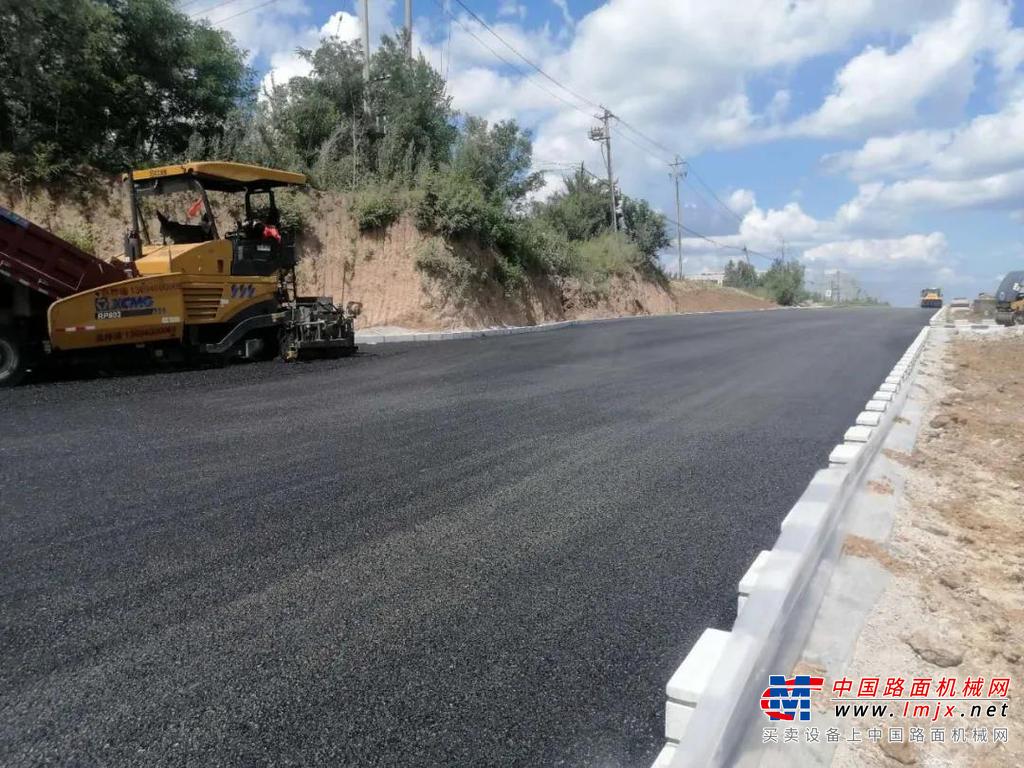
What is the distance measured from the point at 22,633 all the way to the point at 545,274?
29084mm

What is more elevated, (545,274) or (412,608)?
(545,274)

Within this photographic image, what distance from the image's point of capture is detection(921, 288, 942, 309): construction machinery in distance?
207ft

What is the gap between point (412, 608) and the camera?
324cm

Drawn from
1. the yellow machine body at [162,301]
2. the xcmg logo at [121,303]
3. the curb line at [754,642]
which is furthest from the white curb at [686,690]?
the xcmg logo at [121,303]

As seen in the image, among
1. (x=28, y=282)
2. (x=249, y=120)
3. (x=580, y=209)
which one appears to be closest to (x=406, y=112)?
(x=249, y=120)

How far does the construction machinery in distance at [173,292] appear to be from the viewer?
9109 millimetres

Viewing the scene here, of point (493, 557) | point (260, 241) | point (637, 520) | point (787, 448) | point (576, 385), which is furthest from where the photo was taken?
point (260, 241)

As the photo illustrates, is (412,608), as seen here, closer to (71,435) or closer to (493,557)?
(493,557)

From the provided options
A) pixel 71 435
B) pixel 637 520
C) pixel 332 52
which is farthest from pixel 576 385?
pixel 332 52

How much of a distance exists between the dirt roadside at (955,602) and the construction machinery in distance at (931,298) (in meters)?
64.8

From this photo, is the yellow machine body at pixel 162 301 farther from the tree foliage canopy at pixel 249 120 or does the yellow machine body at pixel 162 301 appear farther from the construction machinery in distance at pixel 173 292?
the tree foliage canopy at pixel 249 120

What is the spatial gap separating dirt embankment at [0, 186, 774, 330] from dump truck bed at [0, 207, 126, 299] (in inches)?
306

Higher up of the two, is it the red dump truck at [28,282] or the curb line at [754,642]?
the red dump truck at [28,282]

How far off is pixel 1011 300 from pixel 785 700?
31.4m
